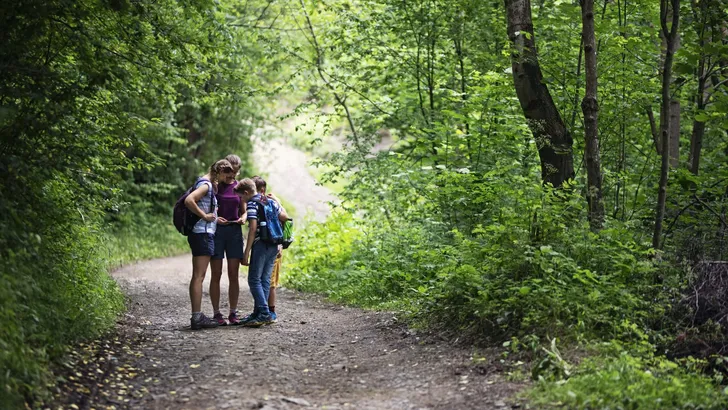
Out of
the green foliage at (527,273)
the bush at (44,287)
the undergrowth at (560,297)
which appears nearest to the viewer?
the bush at (44,287)

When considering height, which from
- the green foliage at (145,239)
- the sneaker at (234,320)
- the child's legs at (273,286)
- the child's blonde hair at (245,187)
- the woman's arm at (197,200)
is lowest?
the green foliage at (145,239)

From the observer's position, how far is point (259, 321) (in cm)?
944

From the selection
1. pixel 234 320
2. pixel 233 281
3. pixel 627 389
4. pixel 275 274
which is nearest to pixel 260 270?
pixel 233 281

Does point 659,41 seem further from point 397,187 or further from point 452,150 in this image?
point 397,187

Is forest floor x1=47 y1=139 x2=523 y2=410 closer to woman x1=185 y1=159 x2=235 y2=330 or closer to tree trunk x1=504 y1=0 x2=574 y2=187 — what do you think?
woman x1=185 y1=159 x2=235 y2=330

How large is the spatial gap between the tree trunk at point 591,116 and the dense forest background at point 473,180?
2 cm

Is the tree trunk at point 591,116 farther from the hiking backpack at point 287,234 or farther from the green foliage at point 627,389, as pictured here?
the hiking backpack at point 287,234

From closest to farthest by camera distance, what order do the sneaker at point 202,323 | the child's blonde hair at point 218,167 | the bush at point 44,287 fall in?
the bush at point 44,287, the sneaker at point 202,323, the child's blonde hair at point 218,167

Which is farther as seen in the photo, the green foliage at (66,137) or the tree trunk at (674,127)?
the tree trunk at (674,127)

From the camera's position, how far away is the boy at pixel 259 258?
30.3ft

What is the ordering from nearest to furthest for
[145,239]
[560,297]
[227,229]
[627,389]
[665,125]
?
[627,389] → [560,297] → [665,125] → [227,229] → [145,239]

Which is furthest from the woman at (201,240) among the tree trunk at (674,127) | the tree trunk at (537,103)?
the tree trunk at (674,127)

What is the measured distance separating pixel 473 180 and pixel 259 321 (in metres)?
4.08

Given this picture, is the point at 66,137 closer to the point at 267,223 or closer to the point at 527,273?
the point at 267,223
